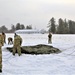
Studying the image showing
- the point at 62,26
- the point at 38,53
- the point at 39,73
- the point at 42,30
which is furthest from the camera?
the point at 42,30

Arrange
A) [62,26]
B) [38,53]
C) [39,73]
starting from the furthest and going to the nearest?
[62,26] → [38,53] → [39,73]

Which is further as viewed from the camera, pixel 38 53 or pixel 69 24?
pixel 69 24

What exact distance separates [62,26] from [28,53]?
488ft

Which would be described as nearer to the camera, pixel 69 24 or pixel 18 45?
pixel 18 45

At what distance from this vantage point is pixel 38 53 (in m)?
19.3

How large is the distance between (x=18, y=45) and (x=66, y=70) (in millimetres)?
6604

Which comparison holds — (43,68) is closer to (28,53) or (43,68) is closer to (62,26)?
(28,53)

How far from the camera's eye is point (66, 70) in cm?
1204

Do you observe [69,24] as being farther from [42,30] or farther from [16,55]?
[16,55]

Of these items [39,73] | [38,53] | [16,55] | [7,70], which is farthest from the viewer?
[38,53]

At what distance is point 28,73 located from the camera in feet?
37.3

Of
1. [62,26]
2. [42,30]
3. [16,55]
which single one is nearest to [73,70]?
[16,55]

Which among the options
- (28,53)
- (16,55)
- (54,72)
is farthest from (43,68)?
(28,53)

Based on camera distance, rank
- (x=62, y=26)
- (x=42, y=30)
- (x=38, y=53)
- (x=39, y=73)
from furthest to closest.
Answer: (x=42, y=30) < (x=62, y=26) < (x=38, y=53) < (x=39, y=73)
